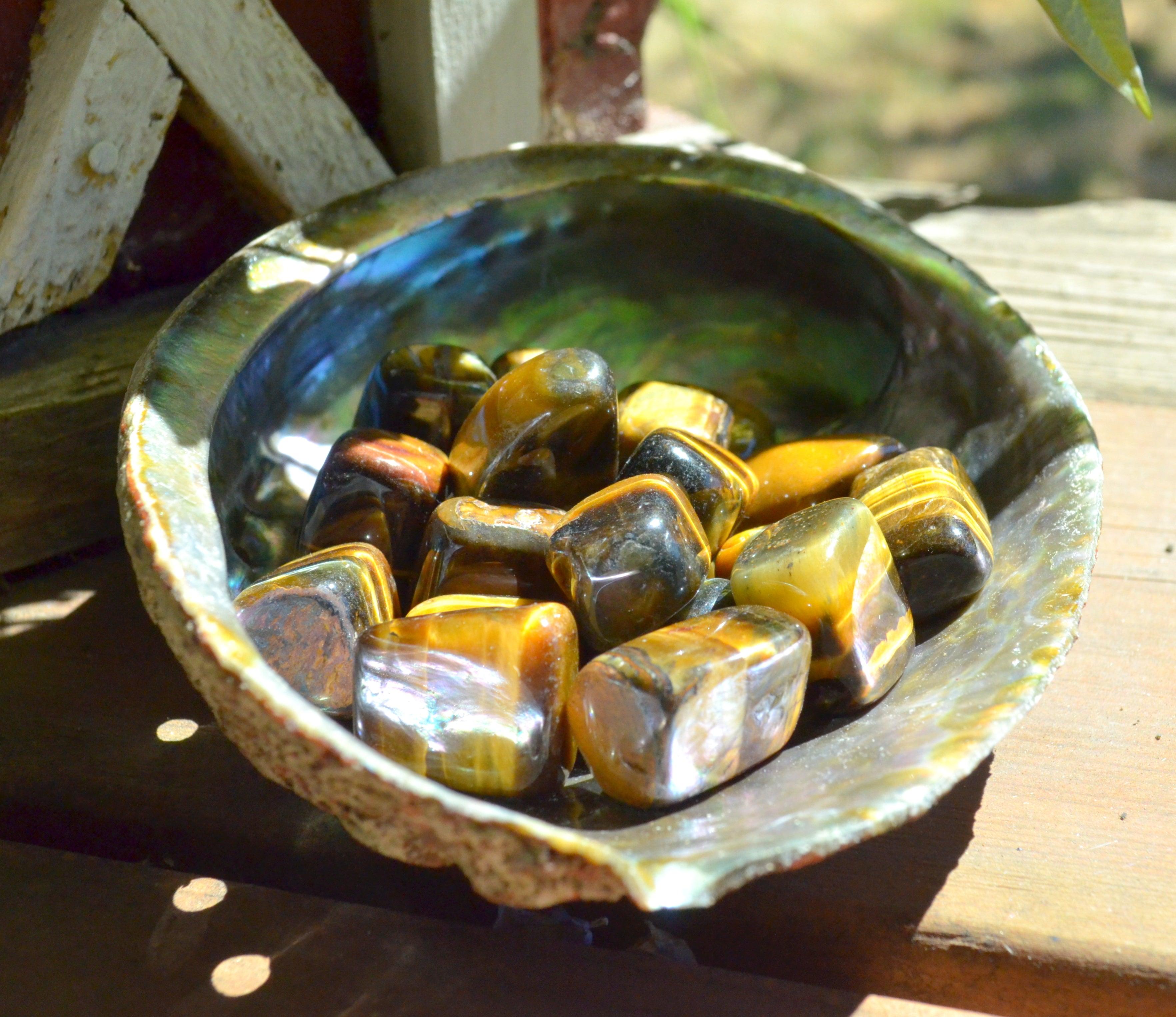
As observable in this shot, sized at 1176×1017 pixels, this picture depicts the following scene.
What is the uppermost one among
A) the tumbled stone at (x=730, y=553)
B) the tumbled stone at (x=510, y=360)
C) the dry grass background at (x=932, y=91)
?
the tumbled stone at (x=510, y=360)

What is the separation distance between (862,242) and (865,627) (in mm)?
435

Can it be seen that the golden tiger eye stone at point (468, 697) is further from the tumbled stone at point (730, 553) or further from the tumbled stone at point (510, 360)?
the tumbled stone at point (510, 360)

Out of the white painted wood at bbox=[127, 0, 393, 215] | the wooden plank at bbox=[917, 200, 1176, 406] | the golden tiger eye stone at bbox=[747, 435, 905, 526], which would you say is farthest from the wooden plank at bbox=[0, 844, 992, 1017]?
the wooden plank at bbox=[917, 200, 1176, 406]

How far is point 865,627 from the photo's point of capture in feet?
2.40

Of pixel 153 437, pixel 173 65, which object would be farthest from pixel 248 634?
pixel 173 65

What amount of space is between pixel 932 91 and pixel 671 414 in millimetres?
3151

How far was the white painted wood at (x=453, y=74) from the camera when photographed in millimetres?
1111

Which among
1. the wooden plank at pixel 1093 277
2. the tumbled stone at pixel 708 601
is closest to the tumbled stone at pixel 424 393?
the tumbled stone at pixel 708 601

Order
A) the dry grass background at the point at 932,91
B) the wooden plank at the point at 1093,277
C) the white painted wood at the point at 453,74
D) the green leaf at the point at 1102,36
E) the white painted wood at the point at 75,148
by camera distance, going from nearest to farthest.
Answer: the green leaf at the point at 1102,36
the white painted wood at the point at 75,148
the white painted wood at the point at 453,74
the wooden plank at the point at 1093,277
the dry grass background at the point at 932,91

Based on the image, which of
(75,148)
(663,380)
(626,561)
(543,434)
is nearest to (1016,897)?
(626,561)

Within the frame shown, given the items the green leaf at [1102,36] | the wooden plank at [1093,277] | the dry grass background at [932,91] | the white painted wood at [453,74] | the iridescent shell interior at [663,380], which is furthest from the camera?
the dry grass background at [932,91]

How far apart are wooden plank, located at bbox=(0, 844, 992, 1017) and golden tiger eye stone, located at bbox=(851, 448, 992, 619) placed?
277 millimetres

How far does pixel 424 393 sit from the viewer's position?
3.11ft

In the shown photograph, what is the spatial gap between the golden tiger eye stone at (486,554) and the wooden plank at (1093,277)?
809 mm
